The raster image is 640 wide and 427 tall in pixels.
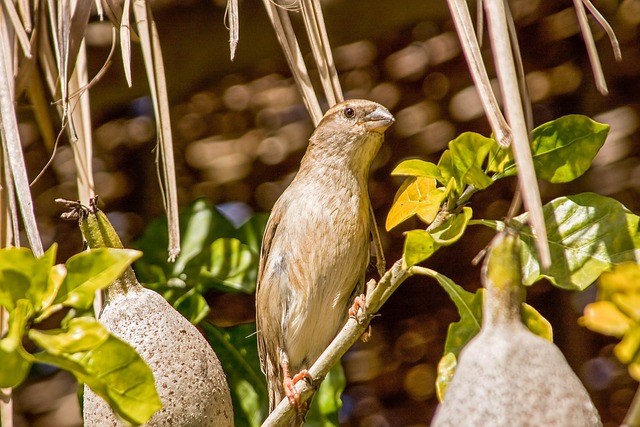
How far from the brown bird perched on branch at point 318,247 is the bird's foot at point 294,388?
0.13 ft

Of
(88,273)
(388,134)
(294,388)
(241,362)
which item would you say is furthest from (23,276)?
(388,134)

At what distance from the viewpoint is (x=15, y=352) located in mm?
879

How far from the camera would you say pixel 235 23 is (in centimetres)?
126

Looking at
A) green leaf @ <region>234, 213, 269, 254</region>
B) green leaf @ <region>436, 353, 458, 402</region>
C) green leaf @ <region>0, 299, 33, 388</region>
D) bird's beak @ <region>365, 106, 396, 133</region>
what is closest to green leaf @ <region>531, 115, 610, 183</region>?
green leaf @ <region>436, 353, 458, 402</region>

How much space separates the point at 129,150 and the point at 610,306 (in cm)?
156

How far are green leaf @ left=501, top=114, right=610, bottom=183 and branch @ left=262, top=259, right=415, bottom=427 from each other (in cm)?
18

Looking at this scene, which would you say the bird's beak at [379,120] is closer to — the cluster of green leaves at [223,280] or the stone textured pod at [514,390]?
the cluster of green leaves at [223,280]

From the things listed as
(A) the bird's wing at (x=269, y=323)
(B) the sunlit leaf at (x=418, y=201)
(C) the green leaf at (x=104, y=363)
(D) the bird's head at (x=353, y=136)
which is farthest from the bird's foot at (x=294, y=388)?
(D) the bird's head at (x=353, y=136)

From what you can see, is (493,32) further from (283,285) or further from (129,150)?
(129,150)

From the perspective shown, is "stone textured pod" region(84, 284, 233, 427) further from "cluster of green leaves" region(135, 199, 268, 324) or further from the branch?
"cluster of green leaves" region(135, 199, 268, 324)

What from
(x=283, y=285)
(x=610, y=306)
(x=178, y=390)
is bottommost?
(x=283, y=285)

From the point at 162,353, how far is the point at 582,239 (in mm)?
485

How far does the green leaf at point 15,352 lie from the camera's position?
2.88 feet

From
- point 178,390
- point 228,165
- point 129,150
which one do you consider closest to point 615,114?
point 228,165
